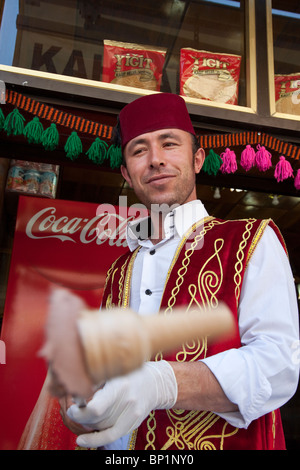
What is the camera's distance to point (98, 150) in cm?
194

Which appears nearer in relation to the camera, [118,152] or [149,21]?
[118,152]

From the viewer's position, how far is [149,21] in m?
2.39

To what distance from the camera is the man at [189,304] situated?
2.21ft

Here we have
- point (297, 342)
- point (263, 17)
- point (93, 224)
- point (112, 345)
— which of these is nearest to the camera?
point (112, 345)

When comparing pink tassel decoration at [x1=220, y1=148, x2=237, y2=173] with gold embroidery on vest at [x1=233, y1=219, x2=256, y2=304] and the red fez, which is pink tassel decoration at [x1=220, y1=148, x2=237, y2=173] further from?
gold embroidery on vest at [x1=233, y1=219, x2=256, y2=304]

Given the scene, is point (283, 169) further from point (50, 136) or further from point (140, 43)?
point (50, 136)

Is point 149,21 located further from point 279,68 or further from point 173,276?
point 173,276

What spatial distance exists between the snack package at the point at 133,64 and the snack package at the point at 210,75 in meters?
0.14

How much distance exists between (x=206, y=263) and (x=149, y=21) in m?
1.88

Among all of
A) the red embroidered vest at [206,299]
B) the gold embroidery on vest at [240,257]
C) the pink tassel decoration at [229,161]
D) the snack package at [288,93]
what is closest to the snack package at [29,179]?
the pink tassel decoration at [229,161]

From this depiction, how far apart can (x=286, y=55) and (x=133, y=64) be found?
0.89 m

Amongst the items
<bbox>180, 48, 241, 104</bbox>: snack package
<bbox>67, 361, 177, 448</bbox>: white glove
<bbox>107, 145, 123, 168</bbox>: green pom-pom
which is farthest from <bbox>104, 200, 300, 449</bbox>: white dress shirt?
<bbox>180, 48, 241, 104</bbox>: snack package

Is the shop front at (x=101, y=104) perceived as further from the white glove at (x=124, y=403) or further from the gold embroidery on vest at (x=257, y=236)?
the white glove at (x=124, y=403)
